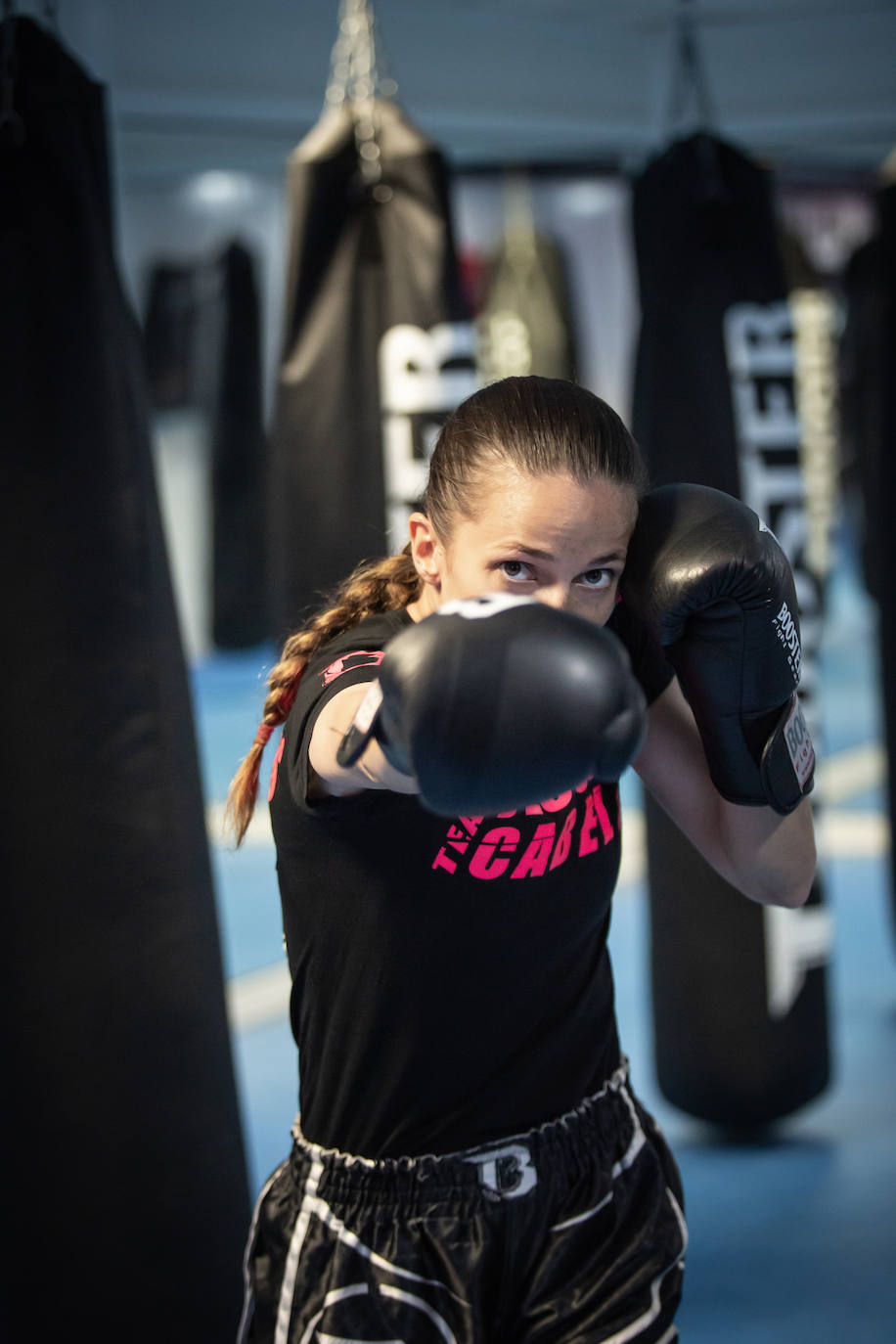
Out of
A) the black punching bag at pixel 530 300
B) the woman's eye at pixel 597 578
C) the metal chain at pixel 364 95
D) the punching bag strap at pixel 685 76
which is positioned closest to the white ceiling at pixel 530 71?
the punching bag strap at pixel 685 76

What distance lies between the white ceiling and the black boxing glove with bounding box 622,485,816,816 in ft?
5.78

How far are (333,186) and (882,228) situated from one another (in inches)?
49.6

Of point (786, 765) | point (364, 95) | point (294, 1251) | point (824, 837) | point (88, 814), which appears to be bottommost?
point (824, 837)

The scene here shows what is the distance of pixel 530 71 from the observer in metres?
3.06

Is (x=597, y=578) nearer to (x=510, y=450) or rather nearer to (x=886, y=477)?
(x=510, y=450)

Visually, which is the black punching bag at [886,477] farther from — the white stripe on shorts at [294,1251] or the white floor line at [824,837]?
the white stripe on shorts at [294,1251]

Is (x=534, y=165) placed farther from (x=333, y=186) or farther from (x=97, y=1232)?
(x=97, y=1232)

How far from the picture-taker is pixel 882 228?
2541mm

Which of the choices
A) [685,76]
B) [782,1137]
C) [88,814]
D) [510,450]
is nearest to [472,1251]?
[510,450]

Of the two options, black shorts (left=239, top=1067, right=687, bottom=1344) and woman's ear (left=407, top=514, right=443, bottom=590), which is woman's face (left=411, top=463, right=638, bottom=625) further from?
black shorts (left=239, top=1067, right=687, bottom=1344)

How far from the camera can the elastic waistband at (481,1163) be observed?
3.20 feet

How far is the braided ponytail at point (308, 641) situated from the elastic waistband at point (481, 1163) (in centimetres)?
28

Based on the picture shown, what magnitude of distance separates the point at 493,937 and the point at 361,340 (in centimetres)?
121

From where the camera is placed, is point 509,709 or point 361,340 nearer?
point 509,709
